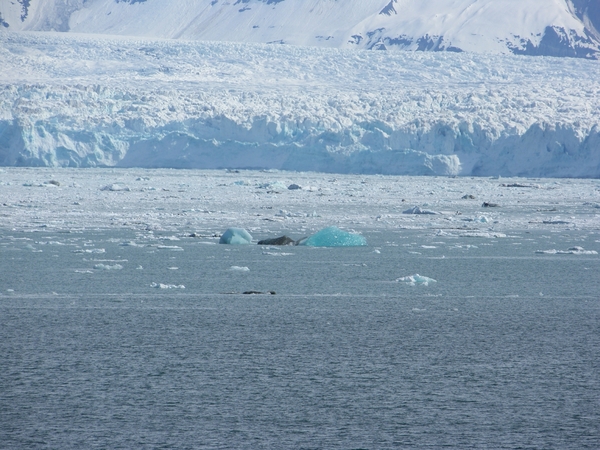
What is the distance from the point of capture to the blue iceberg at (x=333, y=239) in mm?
10031

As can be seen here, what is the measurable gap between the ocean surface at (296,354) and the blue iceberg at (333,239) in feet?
5.22

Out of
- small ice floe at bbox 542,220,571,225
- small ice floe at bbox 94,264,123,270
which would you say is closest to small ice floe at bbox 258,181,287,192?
small ice floe at bbox 542,220,571,225

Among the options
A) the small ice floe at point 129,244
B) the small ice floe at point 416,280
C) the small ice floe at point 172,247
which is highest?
the small ice floe at point 416,280

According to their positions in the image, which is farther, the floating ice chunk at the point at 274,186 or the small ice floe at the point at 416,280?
the floating ice chunk at the point at 274,186

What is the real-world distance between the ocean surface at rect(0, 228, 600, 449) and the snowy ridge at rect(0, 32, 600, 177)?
63.5ft

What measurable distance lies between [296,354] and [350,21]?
56.0 metres

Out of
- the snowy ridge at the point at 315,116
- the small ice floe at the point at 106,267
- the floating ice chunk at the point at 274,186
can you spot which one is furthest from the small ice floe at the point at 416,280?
the snowy ridge at the point at 315,116

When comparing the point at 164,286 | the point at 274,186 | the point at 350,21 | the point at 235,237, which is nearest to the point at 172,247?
the point at 235,237

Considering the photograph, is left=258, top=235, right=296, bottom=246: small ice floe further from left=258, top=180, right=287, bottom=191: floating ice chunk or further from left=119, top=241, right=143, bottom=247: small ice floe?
left=258, top=180, right=287, bottom=191: floating ice chunk

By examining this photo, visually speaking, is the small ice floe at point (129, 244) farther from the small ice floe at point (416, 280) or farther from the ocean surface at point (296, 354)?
the small ice floe at point (416, 280)

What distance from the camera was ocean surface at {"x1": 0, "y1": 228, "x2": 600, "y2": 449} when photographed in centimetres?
321

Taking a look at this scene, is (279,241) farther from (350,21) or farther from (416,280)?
(350,21)

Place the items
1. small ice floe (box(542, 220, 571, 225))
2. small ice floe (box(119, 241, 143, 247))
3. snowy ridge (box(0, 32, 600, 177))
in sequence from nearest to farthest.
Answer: small ice floe (box(119, 241, 143, 247))
small ice floe (box(542, 220, 571, 225))
snowy ridge (box(0, 32, 600, 177))

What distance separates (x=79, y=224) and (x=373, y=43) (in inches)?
1755
